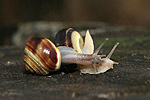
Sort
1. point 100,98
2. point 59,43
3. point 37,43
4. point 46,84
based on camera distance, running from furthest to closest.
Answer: point 59,43, point 37,43, point 46,84, point 100,98

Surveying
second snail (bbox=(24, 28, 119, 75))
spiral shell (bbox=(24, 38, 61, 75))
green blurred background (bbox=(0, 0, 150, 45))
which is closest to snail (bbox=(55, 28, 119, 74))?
second snail (bbox=(24, 28, 119, 75))

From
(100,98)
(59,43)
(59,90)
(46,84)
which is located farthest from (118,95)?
(59,43)

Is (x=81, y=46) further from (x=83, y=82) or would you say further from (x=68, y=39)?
(x=83, y=82)

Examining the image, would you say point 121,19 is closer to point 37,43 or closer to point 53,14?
point 53,14

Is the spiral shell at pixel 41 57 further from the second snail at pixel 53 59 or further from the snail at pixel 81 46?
the snail at pixel 81 46

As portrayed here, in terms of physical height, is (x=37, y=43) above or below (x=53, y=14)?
below

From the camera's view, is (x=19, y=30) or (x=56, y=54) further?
(x=19, y=30)

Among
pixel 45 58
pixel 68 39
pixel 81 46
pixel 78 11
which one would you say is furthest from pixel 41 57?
pixel 78 11
